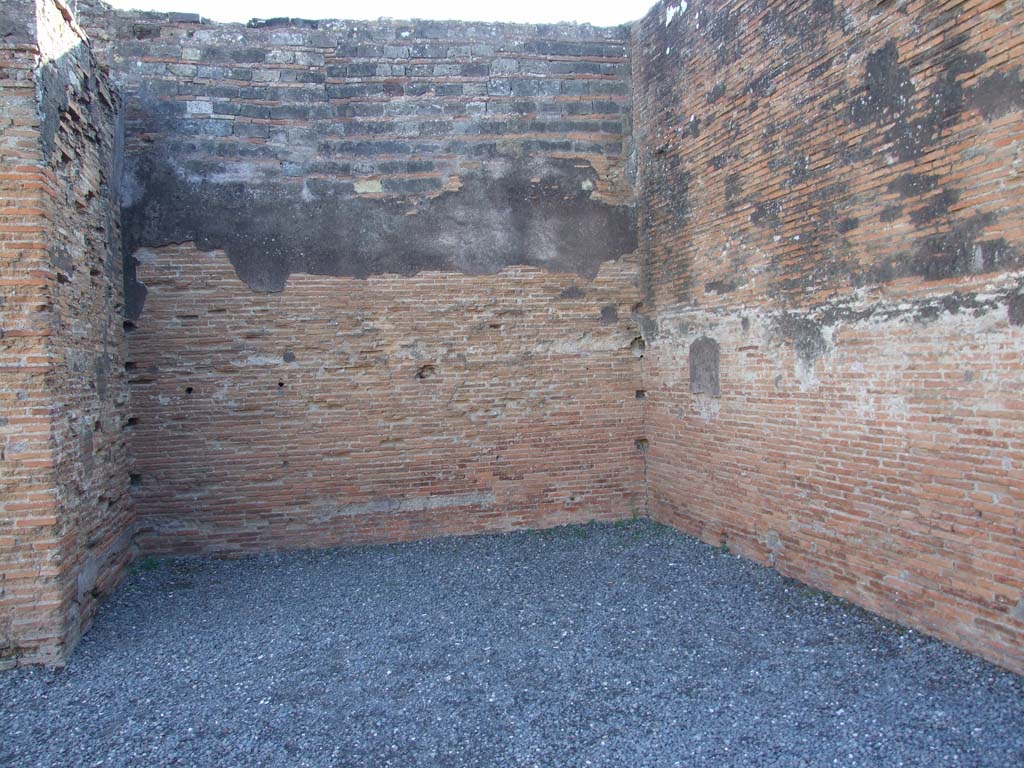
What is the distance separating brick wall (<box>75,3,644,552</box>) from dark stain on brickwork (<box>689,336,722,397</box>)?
94 centimetres

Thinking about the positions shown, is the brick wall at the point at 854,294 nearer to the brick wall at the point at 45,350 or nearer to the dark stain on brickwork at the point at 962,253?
the dark stain on brickwork at the point at 962,253

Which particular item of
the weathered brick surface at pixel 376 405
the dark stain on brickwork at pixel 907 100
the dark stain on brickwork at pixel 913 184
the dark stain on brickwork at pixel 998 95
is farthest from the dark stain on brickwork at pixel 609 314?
the dark stain on brickwork at pixel 998 95

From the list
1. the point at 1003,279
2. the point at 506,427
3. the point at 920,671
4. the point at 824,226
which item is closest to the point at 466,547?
the point at 506,427

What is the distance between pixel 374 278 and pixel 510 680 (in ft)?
14.0

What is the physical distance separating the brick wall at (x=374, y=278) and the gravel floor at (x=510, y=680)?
1.25 m

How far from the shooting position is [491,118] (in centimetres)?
692

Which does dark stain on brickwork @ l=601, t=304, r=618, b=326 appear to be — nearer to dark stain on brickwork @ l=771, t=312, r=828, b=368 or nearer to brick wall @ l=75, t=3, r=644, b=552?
brick wall @ l=75, t=3, r=644, b=552

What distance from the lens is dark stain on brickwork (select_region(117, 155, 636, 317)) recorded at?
628cm

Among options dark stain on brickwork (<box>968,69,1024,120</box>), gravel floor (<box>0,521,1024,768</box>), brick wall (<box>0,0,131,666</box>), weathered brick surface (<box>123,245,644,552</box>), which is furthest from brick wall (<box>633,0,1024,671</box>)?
brick wall (<box>0,0,131,666</box>)

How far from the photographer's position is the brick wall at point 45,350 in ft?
13.6

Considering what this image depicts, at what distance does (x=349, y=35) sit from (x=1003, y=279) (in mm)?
6387

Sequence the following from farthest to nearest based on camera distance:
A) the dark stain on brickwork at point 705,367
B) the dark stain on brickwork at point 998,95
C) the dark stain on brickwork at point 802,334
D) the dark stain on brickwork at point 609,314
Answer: the dark stain on brickwork at point 609,314 < the dark stain on brickwork at point 705,367 < the dark stain on brickwork at point 802,334 < the dark stain on brickwork at point 998,95

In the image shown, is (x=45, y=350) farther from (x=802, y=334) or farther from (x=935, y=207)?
(x=935, y=207)

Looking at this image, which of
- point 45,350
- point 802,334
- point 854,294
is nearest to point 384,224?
point 45,350
